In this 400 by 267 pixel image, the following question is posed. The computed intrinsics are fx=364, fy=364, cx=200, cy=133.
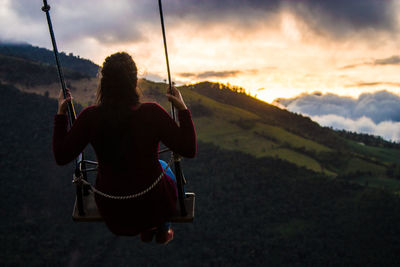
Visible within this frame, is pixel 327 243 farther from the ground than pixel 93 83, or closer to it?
closer to it

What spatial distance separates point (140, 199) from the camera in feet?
8.48

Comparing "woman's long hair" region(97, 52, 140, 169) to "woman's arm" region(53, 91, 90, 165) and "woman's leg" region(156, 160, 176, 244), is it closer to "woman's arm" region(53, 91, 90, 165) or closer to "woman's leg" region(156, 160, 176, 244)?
"woman's arm" region(53, 91, 90, 165)

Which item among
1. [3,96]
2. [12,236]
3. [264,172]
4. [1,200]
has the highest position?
[3,96]

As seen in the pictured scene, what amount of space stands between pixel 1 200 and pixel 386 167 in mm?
85810

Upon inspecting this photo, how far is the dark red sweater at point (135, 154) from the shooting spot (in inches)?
92.8

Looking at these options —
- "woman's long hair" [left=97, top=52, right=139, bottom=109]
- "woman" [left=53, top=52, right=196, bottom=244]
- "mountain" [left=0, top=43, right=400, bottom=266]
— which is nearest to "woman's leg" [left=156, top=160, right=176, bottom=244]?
"woman" [left=53, top=52, right=196, bottom=244]

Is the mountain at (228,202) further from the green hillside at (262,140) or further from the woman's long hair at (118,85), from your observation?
the woman's long hair at (118,85)

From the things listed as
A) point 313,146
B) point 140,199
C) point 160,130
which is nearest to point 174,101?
point 160,130

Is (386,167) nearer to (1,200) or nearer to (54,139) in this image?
(1,200)

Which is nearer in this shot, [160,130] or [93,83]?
[160,130]

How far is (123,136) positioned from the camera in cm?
236

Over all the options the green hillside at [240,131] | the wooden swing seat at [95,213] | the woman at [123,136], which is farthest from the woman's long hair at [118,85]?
the green hillside at [240,131]

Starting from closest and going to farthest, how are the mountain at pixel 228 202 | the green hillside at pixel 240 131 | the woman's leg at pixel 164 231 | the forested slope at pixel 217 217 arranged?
the woman's leg at pixel 164 231 < the forested slope at pixel 217 217 < the mountain at pixel 228 202 < the green hillside at pixel 240 131

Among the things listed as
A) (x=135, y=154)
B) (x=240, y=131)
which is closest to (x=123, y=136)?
(x=135, y=154)
